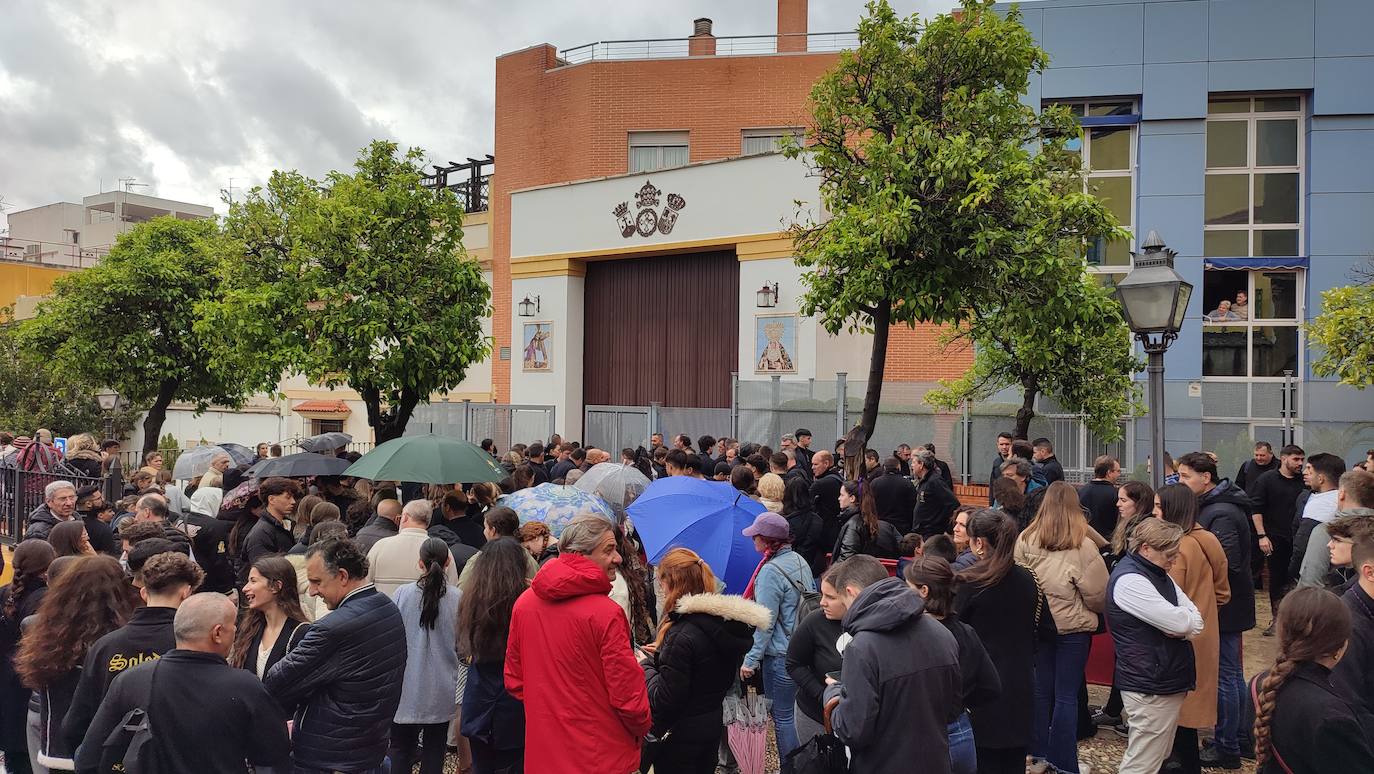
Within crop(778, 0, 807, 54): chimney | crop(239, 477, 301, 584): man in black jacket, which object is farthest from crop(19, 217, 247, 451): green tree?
crop(239, 477, 301, 584): man in black jacket

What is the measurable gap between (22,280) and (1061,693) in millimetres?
55081

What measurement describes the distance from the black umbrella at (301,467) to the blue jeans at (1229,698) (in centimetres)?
780

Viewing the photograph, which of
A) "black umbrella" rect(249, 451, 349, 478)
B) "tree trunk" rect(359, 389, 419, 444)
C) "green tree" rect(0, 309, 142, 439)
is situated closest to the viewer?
"black umbrella" rect(249, 451, 349, 478)

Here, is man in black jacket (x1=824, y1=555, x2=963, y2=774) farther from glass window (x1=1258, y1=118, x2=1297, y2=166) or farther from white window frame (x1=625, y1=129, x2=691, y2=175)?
white window frame (x1=625, y1=129, x2=691, y2=175)

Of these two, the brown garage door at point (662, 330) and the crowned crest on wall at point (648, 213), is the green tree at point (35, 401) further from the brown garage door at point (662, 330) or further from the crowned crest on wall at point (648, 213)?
A: the crowned crest on wall at point (648, 213)

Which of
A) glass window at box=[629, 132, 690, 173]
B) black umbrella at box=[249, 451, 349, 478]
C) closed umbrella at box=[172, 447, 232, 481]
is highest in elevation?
glass window at box=[629, 132, 690, 173]

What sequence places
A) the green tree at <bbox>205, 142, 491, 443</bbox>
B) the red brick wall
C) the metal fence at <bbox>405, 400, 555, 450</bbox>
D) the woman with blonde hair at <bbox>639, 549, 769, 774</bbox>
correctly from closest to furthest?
the woman with blonde hair at <bbox>639, 549, 769, 774</bbox> < the green tree at <bbox>205, 142, 491, 443</bbox> < the metal fence at <bbox>405, 400, 555, 450</bbox> < the red brick wall

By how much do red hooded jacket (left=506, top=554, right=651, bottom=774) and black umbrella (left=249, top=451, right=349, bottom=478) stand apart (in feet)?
18.6

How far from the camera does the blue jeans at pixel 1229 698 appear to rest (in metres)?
6.82

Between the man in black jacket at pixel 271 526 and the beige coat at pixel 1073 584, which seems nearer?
the beige coat at pixel 1073 584

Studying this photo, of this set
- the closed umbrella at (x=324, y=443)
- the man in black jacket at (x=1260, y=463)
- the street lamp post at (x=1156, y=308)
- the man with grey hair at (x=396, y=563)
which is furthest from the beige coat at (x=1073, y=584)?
the closed umbrella at (x=324, y=443)

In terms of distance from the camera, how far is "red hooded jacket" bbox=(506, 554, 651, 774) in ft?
14.5

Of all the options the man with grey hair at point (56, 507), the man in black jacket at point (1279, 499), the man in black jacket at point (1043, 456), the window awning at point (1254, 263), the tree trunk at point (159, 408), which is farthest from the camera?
the tree trunk at point (159, 408)

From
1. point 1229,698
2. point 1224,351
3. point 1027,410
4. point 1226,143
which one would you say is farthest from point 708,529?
point 1226,143
